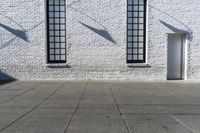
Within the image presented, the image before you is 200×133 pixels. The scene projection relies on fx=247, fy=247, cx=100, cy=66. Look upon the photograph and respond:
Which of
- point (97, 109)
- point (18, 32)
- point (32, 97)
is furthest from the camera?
point (18, 32)

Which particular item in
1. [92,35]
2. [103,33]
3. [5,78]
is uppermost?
[103,33]

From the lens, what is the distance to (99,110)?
765 centimetres

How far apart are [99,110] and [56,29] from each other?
8254 millimetres

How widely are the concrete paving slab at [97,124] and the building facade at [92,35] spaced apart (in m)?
7.70

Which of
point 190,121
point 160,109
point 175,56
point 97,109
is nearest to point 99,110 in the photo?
point 97,109

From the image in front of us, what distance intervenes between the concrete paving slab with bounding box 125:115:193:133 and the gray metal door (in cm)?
850

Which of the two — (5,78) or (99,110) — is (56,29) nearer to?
(5,78)

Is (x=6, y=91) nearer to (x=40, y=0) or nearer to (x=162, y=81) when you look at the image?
(x=40, y=0)

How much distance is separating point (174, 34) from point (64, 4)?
6794 millimetres

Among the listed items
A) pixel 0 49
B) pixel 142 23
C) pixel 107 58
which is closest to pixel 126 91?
pixel 107 58

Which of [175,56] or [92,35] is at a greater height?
[92,35]

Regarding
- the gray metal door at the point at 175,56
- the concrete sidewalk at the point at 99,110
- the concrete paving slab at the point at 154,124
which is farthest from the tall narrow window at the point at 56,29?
the concrete paving slab at the point at 154,124

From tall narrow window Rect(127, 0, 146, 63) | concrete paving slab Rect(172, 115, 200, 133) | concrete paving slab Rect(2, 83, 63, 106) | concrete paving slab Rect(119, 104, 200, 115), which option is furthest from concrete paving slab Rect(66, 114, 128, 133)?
tall narrow window Rect(127, 0, 146, 63)

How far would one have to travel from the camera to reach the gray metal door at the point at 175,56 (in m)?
14.9
